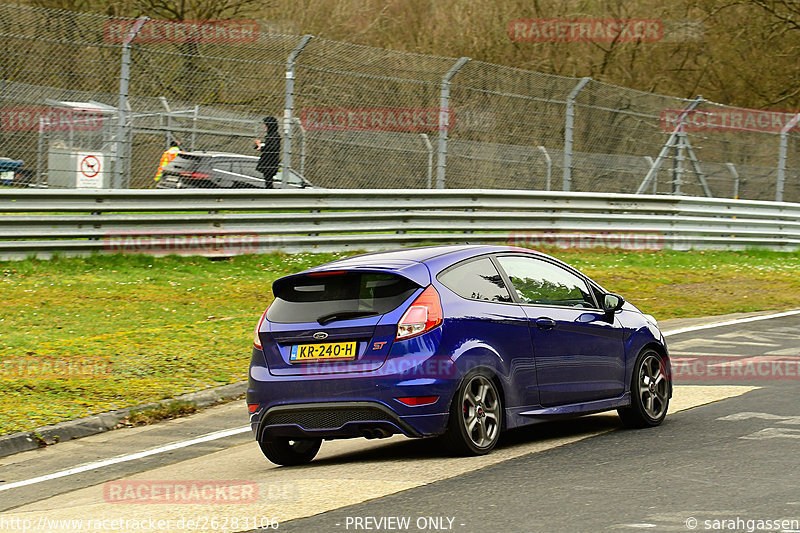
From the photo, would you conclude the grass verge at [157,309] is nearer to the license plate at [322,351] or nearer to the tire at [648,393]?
the license plate at [322,351]

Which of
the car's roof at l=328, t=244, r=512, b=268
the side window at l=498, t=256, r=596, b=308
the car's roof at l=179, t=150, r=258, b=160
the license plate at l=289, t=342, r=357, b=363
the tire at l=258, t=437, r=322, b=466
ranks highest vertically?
the car's roof at l=179, t=150, r=258, b=160

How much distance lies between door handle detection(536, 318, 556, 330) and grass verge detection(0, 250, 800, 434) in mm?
3581

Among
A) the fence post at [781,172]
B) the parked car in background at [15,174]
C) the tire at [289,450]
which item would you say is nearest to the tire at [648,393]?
the tire at [289,450]

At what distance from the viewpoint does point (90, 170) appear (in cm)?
1628

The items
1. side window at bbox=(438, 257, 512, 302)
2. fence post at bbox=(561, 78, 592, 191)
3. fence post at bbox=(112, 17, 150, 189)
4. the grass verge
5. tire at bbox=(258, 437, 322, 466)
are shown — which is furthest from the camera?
fence post at bbox=(561, 78, 592, 191)

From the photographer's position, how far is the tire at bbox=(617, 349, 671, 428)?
8.59m

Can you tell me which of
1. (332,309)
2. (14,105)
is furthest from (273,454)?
(14,105)

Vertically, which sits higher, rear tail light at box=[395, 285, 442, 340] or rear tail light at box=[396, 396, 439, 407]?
rear tail light at box=[395, 285, 442, 340]

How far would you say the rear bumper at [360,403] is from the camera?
712 cm

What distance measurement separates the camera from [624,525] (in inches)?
217

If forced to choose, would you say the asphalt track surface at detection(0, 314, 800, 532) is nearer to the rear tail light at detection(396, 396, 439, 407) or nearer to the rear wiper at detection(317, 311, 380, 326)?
the rear tail light at detection(396, 396, 439, 407)

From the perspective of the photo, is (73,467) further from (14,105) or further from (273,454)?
(14,105)

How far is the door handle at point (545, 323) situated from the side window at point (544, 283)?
15cm

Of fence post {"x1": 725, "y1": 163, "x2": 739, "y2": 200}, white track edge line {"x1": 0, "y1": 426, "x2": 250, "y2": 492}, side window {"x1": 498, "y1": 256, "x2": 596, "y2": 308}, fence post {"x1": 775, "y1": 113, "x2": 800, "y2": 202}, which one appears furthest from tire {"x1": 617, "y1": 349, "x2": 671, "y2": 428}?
fence post {"x1": 775, "y1": 113, "x2": 800, "y2": 202}
